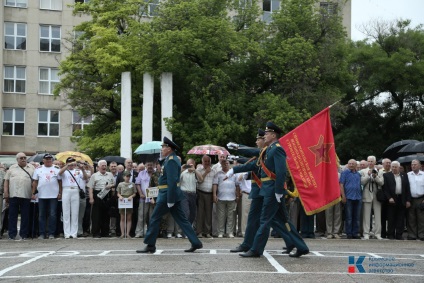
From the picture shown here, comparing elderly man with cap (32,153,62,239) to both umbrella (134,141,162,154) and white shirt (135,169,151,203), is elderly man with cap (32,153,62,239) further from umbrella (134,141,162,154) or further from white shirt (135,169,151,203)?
umbrella (134,141,162,154)

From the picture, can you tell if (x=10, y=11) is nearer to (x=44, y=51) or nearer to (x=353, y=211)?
(x=44, y=51)

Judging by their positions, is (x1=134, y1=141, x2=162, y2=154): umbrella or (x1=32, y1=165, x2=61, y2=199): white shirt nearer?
(x1=32, y1=165, x2=61, y2=199): white shirt

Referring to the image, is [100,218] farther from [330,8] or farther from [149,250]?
[330,8]

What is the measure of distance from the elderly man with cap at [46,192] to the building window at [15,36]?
1624 inches

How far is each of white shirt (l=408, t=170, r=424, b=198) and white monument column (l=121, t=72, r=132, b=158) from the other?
71.3 ft

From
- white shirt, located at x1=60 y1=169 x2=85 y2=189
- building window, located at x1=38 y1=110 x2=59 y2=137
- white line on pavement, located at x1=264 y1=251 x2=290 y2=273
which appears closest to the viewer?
white line on pavement, located at x1=264 y1=251 x2=290 y2=273

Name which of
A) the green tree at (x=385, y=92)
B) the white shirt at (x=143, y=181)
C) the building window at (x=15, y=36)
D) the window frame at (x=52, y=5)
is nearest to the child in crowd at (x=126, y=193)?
the white shirt at (x=143, y=181)

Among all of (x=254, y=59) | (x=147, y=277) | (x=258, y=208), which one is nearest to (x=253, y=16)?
(x=254, y=59)

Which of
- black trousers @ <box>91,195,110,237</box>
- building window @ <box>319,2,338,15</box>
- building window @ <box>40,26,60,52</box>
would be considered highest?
building window @ <box>40,26,60,52</box>

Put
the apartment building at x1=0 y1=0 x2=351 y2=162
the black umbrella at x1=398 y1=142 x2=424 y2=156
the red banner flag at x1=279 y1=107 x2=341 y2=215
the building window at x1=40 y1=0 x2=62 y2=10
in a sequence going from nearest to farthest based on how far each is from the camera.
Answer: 1. the red banner flag at x1=279 y1=107 x2=341 y2=215
2. the black umbrella at x1=398 y1=142 x2=424 y2=156
3. the apartment building at x1=0 y1=0 x2=351 y2=162
4. the building window at x1=40 y1=0 x2=62 y2=10

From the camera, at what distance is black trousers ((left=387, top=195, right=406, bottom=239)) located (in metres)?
21.9

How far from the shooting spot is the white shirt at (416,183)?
21781mm

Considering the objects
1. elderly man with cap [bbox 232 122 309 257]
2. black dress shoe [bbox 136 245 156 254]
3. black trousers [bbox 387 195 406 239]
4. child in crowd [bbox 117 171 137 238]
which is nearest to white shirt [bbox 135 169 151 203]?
child in crowd [bbox 117 171 137 238]

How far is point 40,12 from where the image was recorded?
6109 centimetres
